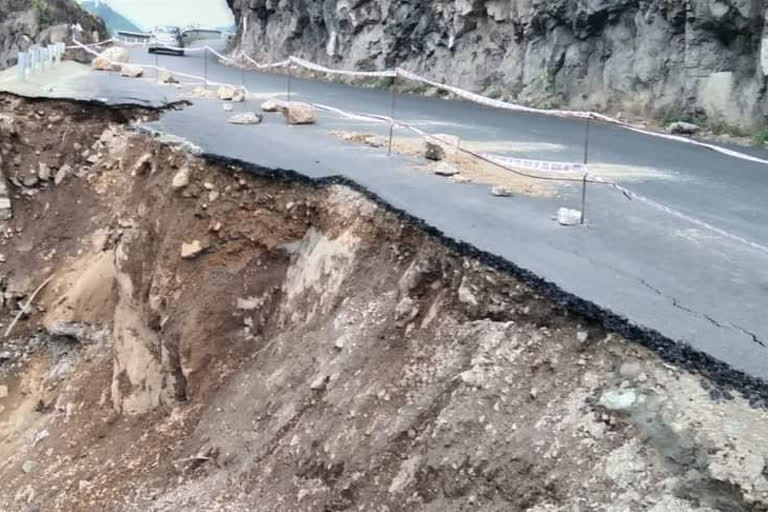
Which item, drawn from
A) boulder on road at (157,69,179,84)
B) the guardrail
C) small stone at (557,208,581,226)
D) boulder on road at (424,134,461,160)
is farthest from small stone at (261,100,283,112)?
small stone at (557,208,581,226)

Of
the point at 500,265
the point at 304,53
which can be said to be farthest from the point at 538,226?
the point at 304,53

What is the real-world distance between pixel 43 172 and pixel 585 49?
43.6ft

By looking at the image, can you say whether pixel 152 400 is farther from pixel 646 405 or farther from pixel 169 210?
pixel 646 405

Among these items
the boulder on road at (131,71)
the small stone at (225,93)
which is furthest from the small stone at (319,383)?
the boulder on road at (131,71)

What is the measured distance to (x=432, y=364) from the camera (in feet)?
17.1

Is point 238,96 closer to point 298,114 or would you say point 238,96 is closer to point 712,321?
point 298,114

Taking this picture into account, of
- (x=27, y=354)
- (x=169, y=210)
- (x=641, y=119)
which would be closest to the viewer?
(x=169, y=210)

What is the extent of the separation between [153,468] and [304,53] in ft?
102

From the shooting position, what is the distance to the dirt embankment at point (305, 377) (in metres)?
4.01

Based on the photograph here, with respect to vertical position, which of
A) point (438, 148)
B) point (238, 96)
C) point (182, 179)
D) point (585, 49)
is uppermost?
point (585, 49)

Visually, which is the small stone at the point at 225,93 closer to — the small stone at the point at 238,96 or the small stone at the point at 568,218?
the small stone at the point at 238,96

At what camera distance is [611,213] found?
7598 millimetres

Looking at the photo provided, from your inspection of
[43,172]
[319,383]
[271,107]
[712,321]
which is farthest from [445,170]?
[43,172]

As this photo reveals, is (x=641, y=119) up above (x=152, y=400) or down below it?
above
